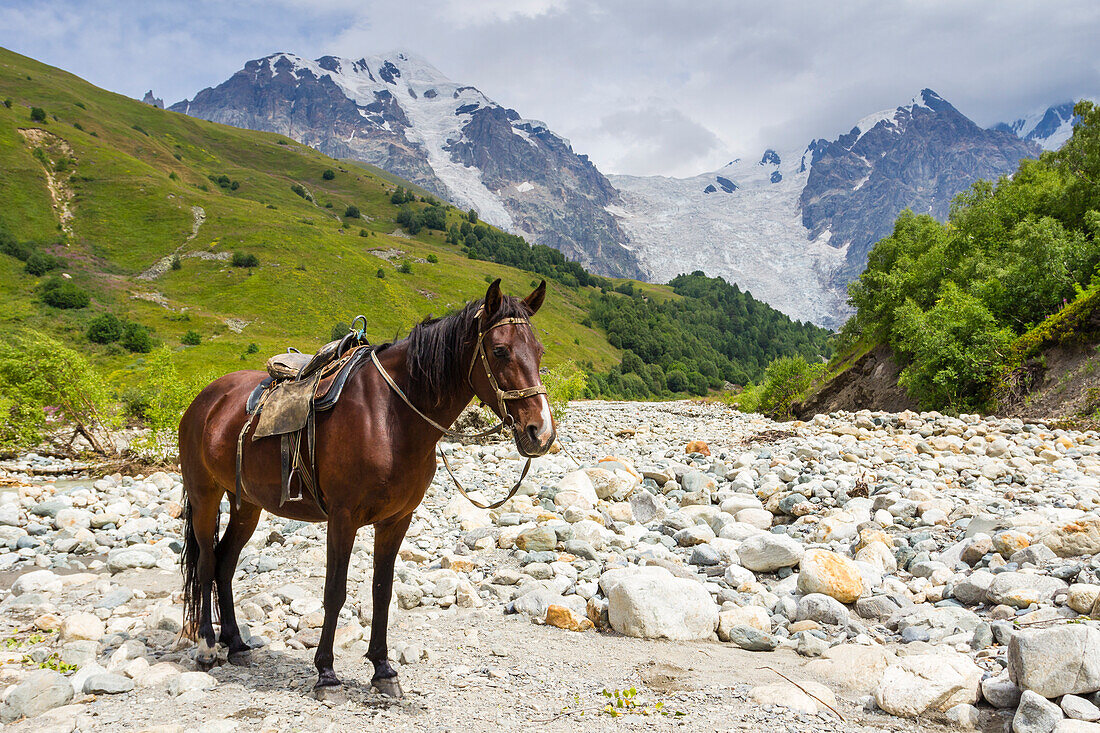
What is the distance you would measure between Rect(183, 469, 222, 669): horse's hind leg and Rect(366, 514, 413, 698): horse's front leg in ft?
5.93

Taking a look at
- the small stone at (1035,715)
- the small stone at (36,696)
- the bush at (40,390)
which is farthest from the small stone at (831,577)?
the bush at (40,390)

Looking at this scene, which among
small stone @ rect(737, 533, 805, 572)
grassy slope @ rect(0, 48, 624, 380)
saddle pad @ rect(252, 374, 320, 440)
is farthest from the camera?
grassy slope @ rect(0, 48, 624, 380)

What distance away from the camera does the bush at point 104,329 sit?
6338cm

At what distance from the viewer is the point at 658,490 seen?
11.3m

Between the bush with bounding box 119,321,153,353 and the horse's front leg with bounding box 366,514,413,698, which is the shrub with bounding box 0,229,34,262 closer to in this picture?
the bush with bounding box 119,321,153,353

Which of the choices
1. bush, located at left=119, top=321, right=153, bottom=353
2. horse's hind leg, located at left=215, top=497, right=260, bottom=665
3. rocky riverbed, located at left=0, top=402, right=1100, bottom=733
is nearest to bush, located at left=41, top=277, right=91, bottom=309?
bush, located at left=119, top=321, right=153, bottom=353

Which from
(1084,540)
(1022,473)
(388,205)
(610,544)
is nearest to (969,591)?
(1084,540)

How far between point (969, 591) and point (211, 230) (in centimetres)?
12695

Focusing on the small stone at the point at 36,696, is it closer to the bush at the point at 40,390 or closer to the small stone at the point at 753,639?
the small stone at the point at 753,639

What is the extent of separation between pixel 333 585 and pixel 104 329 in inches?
3081

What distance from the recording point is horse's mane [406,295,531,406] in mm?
4172

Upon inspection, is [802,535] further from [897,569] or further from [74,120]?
[74,120]

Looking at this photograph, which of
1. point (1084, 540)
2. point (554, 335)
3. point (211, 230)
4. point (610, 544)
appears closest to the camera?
point (1084, 540)

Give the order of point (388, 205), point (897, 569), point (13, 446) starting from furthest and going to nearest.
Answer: point (388, 205)
point (13, 446)
point (897, 569)
